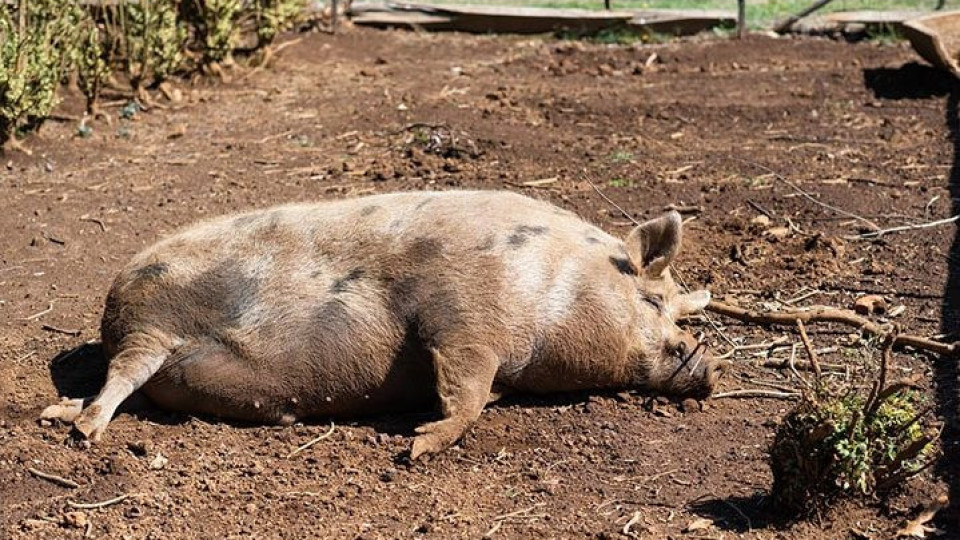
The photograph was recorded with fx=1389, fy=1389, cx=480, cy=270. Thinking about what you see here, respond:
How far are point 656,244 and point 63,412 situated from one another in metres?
2.35

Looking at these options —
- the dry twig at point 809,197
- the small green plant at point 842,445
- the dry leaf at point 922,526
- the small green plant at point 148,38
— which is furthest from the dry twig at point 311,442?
the small green plant at point 148,38

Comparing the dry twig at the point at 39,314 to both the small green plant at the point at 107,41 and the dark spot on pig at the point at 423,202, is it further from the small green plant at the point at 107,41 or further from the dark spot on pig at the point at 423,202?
the small green plant at the point at 107,41

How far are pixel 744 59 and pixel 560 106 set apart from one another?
2.33 metres

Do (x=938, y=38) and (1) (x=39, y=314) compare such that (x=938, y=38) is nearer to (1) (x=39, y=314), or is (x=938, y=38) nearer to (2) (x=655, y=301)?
(2) (x=655, y=301)

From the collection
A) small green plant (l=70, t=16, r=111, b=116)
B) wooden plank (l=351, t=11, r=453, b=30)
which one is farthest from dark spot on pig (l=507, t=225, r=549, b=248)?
wooden plank (l=351, t=11, r=453, b=30)

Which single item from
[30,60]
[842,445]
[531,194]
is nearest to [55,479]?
[842,445]

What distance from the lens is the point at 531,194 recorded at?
7965 millimetres

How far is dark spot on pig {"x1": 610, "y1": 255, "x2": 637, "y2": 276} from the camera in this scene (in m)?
5.35

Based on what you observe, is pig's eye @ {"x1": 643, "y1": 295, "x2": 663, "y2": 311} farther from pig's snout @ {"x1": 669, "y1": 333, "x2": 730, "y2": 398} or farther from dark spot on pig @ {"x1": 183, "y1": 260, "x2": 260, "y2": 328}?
dark spot on pig @ {"x1": 183, "y1": 260, "x2": 260, "y2": 328}

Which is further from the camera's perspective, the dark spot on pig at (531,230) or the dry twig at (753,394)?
the dry twig at (753,394)

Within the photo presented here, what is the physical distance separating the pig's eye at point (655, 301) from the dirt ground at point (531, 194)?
0.37m

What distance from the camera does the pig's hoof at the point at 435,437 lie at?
15.9 ft

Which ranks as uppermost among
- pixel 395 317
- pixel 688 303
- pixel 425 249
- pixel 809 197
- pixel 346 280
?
pixel 425 249

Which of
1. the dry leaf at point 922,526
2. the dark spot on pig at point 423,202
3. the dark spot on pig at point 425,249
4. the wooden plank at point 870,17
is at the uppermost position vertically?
the dark spot on pig at point 423,202
